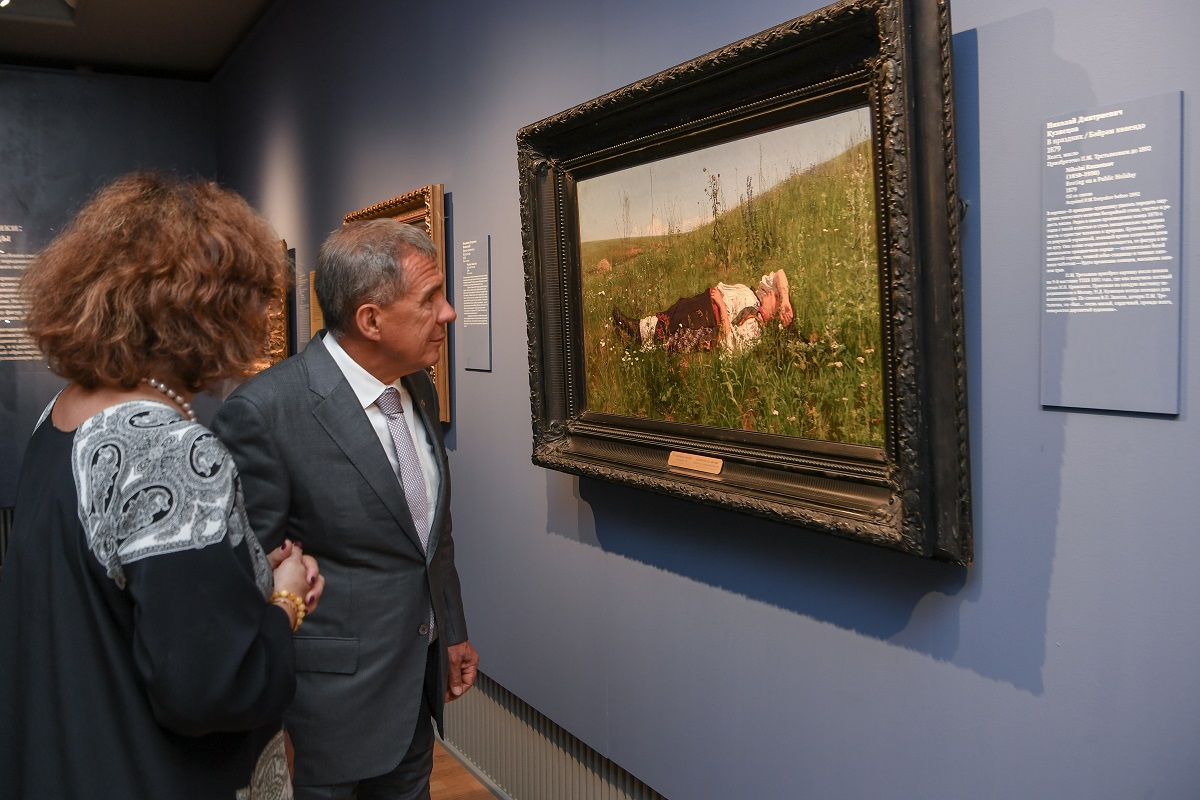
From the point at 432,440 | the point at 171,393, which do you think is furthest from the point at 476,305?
the point at 171,393

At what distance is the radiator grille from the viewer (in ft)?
10.6

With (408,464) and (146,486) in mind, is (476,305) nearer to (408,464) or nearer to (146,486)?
(408,464)

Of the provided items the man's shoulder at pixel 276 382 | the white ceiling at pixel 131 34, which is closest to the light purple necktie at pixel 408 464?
the man's shoulder at pixel 276 382

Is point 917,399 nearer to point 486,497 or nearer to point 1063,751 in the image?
point 1063,751

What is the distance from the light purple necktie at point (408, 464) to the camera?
8.29 ft

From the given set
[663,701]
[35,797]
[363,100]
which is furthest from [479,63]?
[35,797]

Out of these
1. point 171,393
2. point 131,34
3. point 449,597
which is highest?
point 131,34

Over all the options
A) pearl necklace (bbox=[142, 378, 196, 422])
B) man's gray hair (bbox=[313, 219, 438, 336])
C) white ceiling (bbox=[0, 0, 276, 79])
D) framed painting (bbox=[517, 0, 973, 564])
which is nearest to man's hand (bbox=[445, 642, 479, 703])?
framed painting (bbox=[517, 0, 973, 564])

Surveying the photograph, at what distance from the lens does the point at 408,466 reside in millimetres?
2535

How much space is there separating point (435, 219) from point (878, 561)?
2.69 metres

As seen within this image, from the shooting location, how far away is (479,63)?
384 centimetres

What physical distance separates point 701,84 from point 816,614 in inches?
54.3

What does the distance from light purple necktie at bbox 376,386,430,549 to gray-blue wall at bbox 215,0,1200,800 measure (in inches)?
29.4

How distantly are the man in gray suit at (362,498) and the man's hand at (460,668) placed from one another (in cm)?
12
